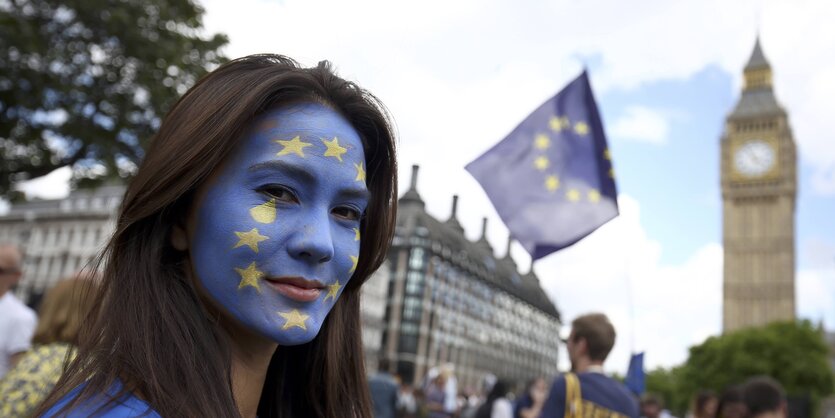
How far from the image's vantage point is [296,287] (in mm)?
1516

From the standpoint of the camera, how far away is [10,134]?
11.5 m

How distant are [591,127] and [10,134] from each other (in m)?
9.44

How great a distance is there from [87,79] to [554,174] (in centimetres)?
849

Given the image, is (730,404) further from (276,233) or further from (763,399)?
(276,233)

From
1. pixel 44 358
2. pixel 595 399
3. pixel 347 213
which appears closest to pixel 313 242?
pixel 347 213

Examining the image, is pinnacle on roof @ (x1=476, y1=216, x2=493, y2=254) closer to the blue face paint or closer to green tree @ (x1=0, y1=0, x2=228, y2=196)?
green tree @ (x1=0, y1=0, x2=228, y2=196)

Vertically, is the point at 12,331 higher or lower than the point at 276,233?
lower

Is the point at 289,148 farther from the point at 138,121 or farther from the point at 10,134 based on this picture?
the point at 10,134

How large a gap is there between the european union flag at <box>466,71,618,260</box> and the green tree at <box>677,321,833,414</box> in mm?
57134

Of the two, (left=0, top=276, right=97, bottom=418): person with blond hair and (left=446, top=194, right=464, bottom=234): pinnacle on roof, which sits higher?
(left=446, top=194, right=464, bottom=234): pinnacle on roof

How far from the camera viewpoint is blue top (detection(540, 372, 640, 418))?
445 centimetres

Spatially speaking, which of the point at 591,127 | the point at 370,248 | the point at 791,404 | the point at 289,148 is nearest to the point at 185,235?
the point at 289,148

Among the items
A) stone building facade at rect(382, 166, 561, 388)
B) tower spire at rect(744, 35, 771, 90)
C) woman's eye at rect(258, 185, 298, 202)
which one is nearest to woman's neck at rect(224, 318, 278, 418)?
woman's eye at rect(258, 185, 298, 202)

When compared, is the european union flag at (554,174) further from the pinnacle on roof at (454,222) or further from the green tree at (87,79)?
the pinnacle on roof at (454,222)
